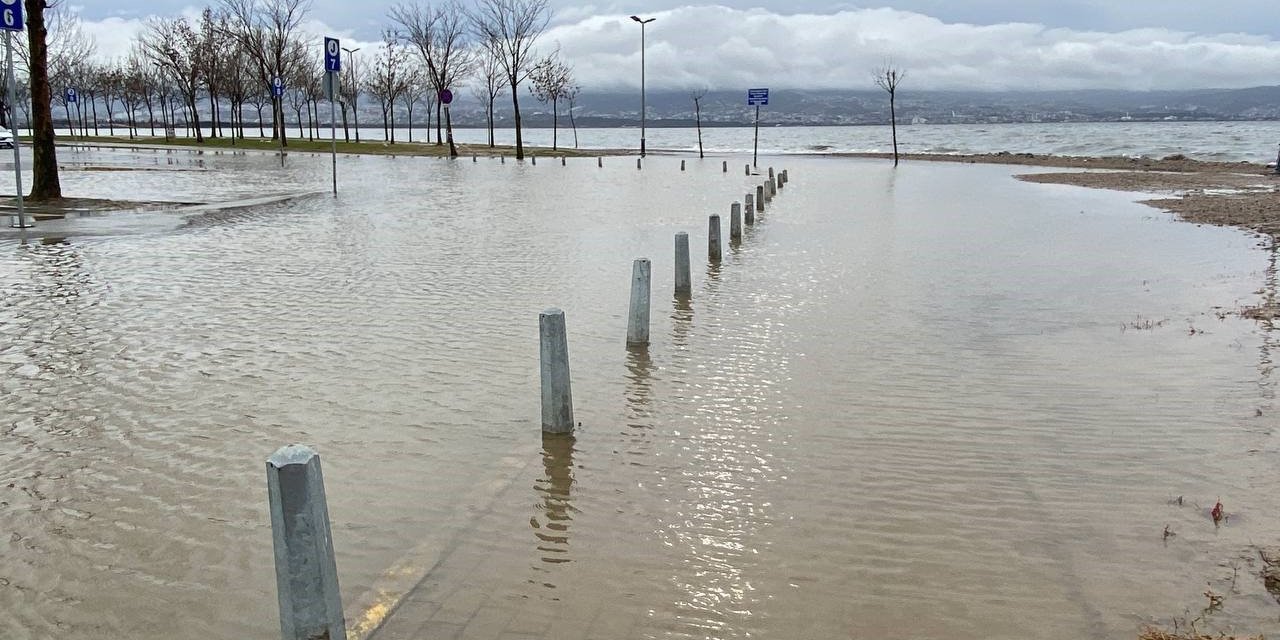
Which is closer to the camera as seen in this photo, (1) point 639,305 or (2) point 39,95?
(1) point 639,305

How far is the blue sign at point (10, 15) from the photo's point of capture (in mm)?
14031

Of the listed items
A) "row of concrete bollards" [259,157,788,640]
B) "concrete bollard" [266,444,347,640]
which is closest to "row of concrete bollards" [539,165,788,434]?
"row of concrete bollards" [259,157,788,640]

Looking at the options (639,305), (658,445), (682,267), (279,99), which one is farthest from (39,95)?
(279,99)

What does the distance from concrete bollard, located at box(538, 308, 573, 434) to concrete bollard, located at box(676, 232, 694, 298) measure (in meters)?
5.16

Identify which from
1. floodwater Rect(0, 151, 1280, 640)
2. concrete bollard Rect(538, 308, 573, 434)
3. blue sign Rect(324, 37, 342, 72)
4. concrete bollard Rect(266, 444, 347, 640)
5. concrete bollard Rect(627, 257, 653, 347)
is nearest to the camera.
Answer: concrete bollard Rect(266, 444, 347, 640)

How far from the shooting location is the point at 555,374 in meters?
6.12

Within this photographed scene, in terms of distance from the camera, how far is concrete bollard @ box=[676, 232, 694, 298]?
1118 centimetres

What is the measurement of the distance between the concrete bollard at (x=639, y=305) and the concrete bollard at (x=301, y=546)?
516 cm

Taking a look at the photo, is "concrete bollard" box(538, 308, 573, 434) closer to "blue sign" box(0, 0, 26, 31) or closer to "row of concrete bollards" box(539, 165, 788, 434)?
"row of concrete bollards" box(539, 165, 788, 434)

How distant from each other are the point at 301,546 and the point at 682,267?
8252 mm

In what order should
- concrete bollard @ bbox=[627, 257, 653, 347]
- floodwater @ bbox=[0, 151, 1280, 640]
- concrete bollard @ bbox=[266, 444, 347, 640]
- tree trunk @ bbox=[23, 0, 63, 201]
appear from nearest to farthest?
1. concrete bollard @ bbox=[266, 444, 347, 640]
2. floodwater @ bbox=[0, 151, 1280, 640]
3. concrete bollard @ bbox=[627, 257, 653, 347]
4. tree trunk @ bbox=[23, 0, 63, 201]

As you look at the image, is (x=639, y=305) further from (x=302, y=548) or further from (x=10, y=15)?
(x=10, y=15)

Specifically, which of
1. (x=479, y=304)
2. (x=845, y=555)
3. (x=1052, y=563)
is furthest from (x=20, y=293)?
(x=1052, y=563)

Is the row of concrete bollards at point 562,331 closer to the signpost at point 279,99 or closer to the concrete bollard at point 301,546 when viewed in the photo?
the concrete bollard at point 301,546
